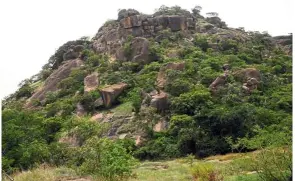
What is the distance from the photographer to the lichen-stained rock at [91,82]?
33.7 metres

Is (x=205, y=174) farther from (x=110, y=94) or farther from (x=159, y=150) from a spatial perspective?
(x=110, y=94)

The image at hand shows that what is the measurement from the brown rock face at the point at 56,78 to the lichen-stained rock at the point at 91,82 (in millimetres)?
4919

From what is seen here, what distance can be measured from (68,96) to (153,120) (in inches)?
459

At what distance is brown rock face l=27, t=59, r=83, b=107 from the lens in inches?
1504

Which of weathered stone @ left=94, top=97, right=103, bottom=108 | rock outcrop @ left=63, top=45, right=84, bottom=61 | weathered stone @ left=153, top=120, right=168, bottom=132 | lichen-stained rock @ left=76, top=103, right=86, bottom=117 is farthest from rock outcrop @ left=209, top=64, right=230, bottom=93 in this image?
rock outcrop @ left=63, top=45, right=84, bottom=61

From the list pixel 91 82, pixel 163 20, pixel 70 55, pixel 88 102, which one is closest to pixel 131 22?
pixel 163 20

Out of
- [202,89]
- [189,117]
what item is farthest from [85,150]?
[202,89]

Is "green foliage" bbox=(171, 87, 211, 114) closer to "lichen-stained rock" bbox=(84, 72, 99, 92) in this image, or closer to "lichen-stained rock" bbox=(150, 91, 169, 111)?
"lichen-stained rock" bbox=(150, 91, 169, 111)

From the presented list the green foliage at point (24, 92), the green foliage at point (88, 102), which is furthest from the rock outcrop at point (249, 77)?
the green foliage at point (24, 92)

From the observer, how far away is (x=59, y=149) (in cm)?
1773

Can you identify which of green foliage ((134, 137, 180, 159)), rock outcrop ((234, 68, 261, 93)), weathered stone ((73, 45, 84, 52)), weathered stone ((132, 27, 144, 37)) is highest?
weathered stone ((132, 27, 144, 37))

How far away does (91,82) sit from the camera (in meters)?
34.4

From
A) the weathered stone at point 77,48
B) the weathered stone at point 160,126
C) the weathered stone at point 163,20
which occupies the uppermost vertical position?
the weathered stone at point 163,20

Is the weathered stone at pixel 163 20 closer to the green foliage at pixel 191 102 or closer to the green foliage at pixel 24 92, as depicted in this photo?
the green foliage at pixel 24 92
